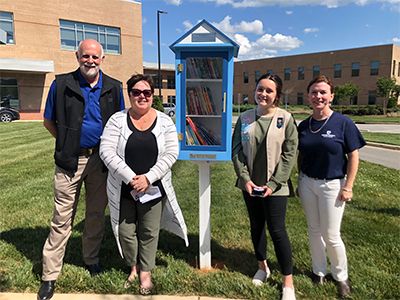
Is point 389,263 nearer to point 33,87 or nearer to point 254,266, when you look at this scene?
point 254,266

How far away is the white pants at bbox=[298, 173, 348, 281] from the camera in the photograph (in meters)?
3.10

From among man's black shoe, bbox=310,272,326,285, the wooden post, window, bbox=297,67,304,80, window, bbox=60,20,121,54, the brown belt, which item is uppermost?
window, bbox=60,20,121,54

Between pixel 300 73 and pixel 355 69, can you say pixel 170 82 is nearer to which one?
pixel 300 73

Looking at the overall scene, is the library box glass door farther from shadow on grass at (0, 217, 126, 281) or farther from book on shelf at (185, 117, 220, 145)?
shadow on grass at (0, 217, 126, 281)

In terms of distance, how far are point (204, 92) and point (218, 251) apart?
187 centimetres

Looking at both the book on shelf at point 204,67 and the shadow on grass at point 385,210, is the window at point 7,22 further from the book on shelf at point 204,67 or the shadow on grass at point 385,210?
the shadow on grass at point 385,210

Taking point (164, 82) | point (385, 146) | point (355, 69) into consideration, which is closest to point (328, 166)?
point (385, 146)

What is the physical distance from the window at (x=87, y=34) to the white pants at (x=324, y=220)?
31993 mm

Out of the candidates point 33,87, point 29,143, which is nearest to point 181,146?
point 29,143

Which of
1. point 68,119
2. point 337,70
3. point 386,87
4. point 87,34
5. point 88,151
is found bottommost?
point 88,151

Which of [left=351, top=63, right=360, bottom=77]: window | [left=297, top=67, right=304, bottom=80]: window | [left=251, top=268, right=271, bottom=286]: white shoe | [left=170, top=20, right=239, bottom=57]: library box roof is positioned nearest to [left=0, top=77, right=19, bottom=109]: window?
[left=170, top=20, right=239, bottom=57]: library box roof

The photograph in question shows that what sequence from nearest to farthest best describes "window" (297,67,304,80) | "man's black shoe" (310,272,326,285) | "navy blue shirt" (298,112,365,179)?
"navy blue shirt" (298,112,365,179)
"man's black shoe" (310,272,326,285)
"window" (297,67,304,80)

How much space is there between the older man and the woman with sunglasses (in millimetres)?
258

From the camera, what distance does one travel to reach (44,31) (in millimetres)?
29750
